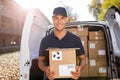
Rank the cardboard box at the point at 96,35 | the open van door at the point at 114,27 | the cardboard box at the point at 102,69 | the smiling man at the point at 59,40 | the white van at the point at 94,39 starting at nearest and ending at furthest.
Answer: the smiling man at the point at 59,40 → the white van at the point at 94,39 → the open van door at the point at 114,27 → the cardboard box at the point at 102,69 → the cardboard box at the point at 96,35

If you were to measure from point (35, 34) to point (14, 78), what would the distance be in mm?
8510

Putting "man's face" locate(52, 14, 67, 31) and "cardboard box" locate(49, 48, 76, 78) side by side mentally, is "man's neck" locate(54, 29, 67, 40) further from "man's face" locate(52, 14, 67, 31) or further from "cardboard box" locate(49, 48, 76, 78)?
"cardboard box" locate(49, 48, 76, 78)

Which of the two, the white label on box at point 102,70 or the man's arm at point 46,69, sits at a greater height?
the man's arm at point 46,69

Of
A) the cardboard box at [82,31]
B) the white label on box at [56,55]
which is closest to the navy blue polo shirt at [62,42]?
the white label on box at [56,55]

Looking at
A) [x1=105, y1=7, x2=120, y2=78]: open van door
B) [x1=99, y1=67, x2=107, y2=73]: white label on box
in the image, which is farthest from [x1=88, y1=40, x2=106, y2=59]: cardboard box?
[x1=105, y1=7, x2=120, y2=78]: open van door

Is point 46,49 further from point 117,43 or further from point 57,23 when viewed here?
point 117,43

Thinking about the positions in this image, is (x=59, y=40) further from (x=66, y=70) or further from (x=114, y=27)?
(x=114, y=27)

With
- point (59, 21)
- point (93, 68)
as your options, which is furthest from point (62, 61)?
point (93, 68)

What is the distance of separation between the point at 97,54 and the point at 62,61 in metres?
2.56

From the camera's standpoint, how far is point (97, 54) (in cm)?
705

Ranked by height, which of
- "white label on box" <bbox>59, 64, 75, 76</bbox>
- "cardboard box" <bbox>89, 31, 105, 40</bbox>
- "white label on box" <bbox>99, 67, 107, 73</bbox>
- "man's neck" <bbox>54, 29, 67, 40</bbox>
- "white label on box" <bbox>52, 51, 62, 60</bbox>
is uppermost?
"cardboard box" <bbox>89, 31, 105, 40</bbox>

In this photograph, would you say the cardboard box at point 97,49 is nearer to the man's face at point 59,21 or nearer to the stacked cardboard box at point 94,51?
the stacked cardboard box at point 94,51

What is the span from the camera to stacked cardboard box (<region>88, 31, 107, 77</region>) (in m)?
6.99

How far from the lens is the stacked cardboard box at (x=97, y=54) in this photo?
6.99 metres
